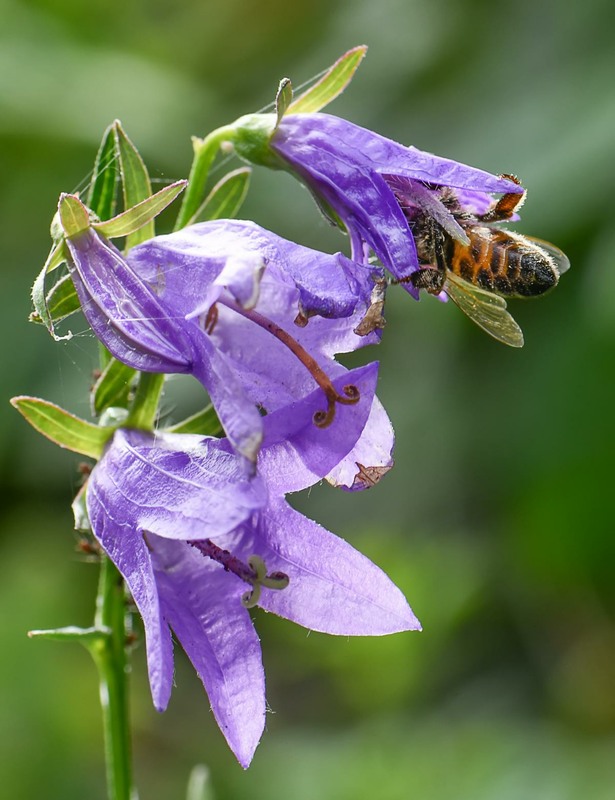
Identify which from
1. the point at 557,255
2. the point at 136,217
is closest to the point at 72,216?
the point at 136,217

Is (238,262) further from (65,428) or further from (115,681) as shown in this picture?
(115,681)

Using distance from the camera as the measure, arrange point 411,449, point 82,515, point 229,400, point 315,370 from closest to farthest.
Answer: point 229,400 → point 315,370 → point 82,515 → point 411,449

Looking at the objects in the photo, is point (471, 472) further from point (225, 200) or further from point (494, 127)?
point (225, 200)

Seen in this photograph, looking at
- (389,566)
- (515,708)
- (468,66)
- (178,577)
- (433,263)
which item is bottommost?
(515,708)

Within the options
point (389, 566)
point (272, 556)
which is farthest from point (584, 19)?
point (272, 556)

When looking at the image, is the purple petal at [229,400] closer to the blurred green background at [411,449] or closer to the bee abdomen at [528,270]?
the bee abdomen at [528,270]

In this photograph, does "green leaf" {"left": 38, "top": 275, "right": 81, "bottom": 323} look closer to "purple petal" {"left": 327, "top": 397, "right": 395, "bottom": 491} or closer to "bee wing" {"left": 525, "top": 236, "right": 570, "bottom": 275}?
"purple petal" {"left": 327, "top": 397, "right": 395, "bottom": 491}

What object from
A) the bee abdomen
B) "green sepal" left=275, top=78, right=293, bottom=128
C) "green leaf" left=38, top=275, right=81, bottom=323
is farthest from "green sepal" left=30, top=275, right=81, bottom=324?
the bee abdomen
